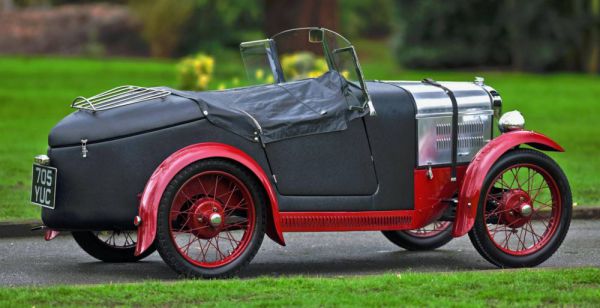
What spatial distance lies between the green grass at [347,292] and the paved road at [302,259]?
837 mm

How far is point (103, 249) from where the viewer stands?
870cm

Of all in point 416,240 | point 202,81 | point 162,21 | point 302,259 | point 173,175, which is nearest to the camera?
point 173,175

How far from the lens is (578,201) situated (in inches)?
449

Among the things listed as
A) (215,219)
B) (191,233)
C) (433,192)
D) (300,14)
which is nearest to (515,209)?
(433,192)

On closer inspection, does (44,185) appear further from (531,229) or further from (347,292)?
(531,229)

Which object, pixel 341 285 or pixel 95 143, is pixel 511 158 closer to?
pixel 341 285

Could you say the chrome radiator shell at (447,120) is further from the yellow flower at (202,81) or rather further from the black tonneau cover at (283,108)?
the yellow flower at (202,81)

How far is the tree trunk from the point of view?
2658cm

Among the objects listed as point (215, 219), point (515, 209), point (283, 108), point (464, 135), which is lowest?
point (215, 219)

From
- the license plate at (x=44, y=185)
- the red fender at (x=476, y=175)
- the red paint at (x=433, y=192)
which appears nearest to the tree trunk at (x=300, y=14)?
the red paint at (x=433, y=192)

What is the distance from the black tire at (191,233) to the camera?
24.9ft

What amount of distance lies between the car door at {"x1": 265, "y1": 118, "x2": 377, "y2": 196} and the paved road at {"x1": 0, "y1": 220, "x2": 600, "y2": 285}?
554 millimetres

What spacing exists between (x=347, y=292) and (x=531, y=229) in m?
1.87

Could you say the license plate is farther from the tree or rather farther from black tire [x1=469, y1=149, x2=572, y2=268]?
the tree
